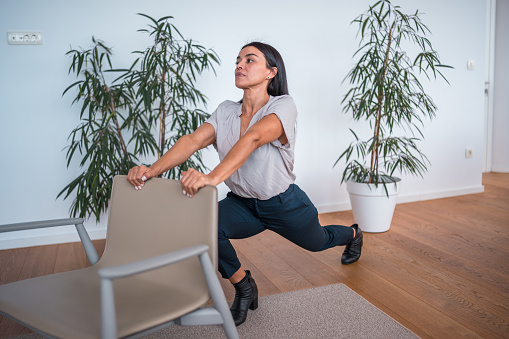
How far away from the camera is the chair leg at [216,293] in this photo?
3.86ft

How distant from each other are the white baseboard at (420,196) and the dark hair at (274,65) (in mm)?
1998

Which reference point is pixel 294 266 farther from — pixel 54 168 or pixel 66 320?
pixel 54 168

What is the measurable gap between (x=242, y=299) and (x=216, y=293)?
79cm

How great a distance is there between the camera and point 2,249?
304cm

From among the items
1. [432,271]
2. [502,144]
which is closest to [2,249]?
[432,271]

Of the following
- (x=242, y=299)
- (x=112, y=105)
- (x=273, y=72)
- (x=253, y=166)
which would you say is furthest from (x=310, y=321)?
(x=112, y=105)

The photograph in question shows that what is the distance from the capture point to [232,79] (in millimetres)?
3479

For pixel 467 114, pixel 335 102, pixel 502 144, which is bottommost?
pixel 502 144

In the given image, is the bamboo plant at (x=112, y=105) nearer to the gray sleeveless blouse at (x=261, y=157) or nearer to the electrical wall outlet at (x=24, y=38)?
the electrical wall outlet at (x=24, y=38)

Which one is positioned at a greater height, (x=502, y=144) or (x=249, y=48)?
(x=249, y=48)

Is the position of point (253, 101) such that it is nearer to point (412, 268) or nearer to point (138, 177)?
point (138, 177)

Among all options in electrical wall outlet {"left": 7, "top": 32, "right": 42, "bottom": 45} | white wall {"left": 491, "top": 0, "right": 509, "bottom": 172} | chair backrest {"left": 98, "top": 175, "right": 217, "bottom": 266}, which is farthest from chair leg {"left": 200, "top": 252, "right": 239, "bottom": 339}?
white wall {"left": 491, "top": 0, "right": 509, "bottom": 172}

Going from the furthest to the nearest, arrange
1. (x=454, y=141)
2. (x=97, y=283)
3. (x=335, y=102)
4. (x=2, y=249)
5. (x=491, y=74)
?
(x=491, y=74), (x=454, y=141), (x=335, y=102), (x=2, y=249), (x=97, y=283)

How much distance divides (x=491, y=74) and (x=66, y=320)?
5875 mm
